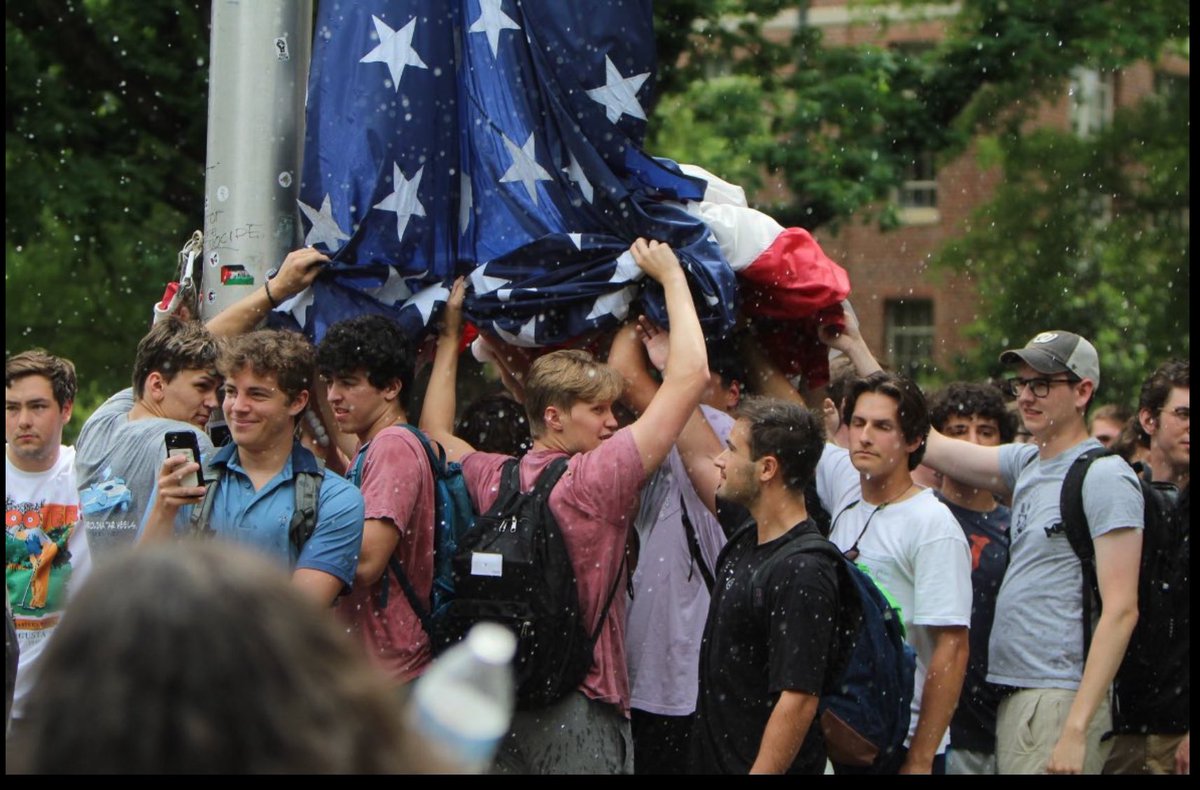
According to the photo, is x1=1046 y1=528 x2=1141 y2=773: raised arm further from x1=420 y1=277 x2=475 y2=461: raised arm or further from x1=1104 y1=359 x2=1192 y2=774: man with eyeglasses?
x1=420 y1=277 x2=475 y2=461: raised arm

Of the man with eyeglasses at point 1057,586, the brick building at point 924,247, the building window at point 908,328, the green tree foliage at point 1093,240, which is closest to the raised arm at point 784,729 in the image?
the man with eyeglasses at point 1057,586

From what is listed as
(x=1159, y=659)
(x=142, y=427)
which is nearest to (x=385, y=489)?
(x=142, y=427)

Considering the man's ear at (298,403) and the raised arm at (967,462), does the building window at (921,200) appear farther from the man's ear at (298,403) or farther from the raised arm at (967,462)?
the man's ear at (298,403)

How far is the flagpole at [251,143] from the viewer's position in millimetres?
5676

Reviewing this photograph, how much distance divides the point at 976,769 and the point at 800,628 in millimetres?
1797

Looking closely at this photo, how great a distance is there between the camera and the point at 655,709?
5559mm

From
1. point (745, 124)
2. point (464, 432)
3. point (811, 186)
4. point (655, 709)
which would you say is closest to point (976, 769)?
point (655, 709)

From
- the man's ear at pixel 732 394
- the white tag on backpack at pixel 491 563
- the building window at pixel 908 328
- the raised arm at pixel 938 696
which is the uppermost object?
the man's ear at pixel 732 394

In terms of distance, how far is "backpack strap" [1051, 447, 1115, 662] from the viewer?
18.7 ft

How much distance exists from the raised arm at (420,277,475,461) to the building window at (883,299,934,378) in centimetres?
2453

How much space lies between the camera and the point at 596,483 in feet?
16.9

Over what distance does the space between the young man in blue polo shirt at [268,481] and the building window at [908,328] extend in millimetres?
25253

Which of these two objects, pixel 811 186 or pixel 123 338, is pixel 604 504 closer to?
pixel 811 186

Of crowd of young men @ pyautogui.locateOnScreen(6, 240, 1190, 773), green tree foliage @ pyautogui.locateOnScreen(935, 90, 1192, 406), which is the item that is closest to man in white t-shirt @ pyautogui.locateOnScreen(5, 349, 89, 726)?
crowd of young men @ pyautogui.locateOnScreen(6, 240, 1190, 773)
